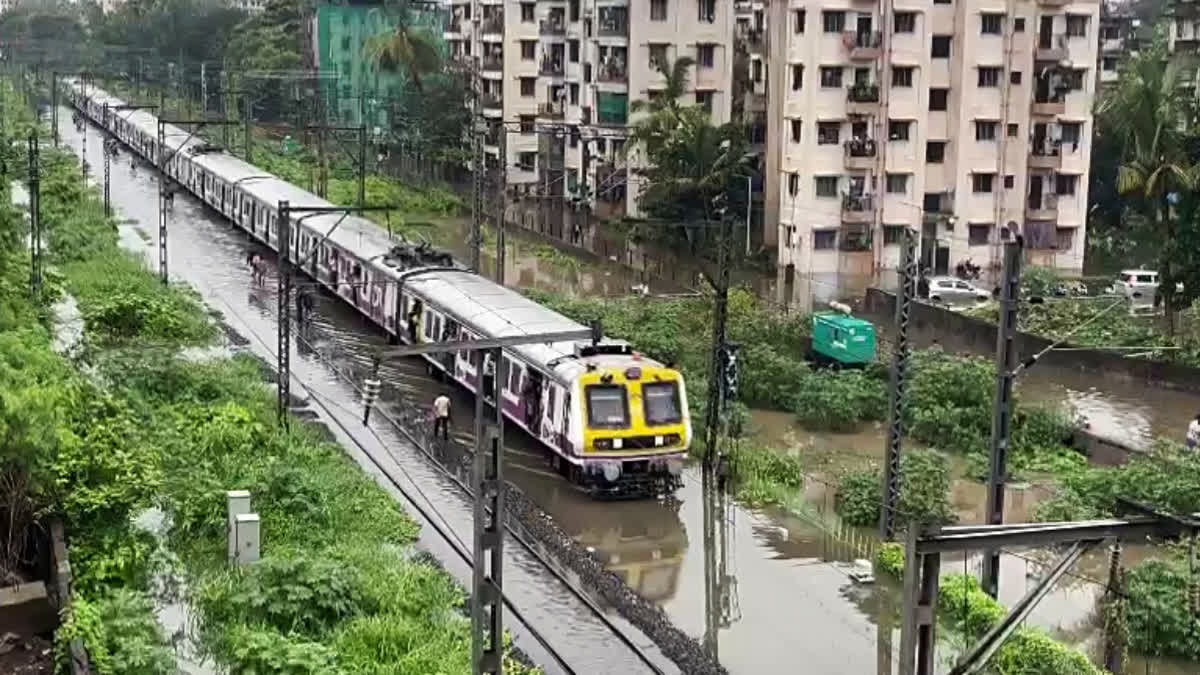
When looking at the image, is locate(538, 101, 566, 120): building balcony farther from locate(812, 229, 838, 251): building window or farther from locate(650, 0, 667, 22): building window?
locate(812, 229, 838, 251): building window

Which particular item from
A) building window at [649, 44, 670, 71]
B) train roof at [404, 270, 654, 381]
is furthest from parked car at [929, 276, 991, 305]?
building window at [649, 44, 670, 71]

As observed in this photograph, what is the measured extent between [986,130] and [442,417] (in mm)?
23707

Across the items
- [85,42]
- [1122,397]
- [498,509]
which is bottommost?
[1122,397]

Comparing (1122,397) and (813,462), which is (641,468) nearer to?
(813,462)

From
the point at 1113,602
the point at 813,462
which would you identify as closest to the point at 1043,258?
the point at 813,462

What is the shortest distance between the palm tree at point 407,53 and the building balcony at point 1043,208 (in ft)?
Answer: 84.0

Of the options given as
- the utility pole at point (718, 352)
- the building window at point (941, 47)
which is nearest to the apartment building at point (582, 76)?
the building window at point (941, 47)

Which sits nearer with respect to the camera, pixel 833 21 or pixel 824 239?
pixel 833 21

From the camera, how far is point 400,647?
13.7m

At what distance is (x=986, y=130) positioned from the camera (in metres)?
41.2

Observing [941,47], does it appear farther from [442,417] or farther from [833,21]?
[442,417]

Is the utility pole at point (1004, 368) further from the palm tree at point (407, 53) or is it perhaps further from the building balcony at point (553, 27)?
the palm tree at point (407, 53)

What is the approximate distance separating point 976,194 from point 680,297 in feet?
39.1

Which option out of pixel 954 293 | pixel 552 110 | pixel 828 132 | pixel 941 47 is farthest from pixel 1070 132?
pixel 552 110
